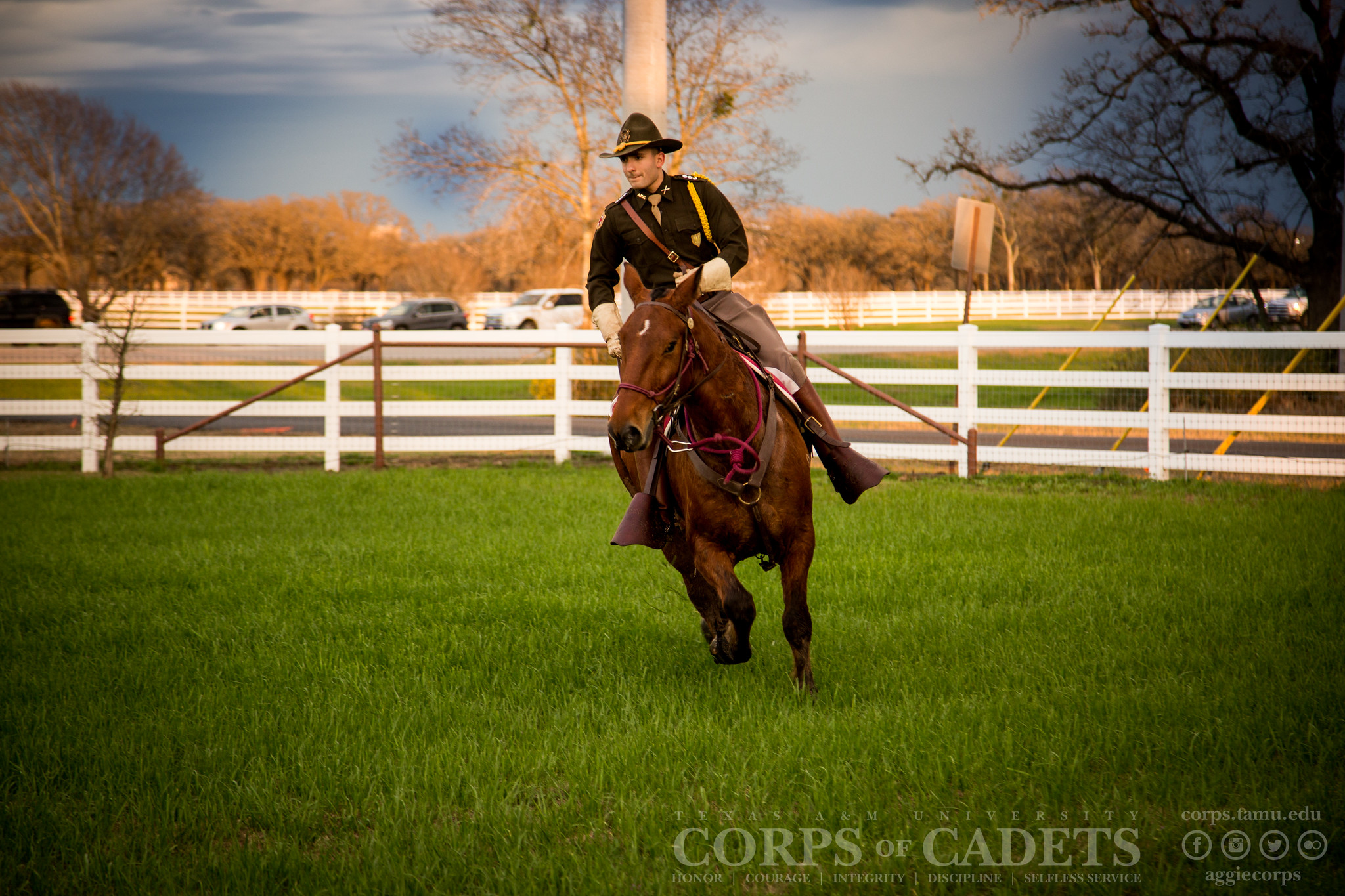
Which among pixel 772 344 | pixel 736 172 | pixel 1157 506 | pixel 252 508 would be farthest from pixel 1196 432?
pixel 736 172

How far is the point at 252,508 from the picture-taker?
1102cm

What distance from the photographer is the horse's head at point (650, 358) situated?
4.12 meters

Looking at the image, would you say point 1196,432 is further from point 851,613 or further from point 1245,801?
point 1245,801

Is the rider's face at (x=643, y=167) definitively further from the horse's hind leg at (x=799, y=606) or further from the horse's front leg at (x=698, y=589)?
the horse's hind leg at (x=799, y=606)

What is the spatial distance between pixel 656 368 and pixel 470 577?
160 inches

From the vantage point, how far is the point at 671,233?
5691 millimetres

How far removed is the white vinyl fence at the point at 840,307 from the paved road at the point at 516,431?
77.9 ft

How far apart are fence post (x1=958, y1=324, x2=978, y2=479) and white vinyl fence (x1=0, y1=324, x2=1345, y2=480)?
18mm

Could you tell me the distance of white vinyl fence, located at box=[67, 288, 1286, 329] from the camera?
48.7m

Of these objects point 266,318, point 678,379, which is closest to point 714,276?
point 678,379

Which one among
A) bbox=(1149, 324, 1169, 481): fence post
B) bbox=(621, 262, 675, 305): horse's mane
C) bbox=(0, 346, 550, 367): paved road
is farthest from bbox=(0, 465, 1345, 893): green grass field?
bbox=(0, 346, 550, 367): paved road

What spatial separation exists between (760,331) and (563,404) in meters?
9.39

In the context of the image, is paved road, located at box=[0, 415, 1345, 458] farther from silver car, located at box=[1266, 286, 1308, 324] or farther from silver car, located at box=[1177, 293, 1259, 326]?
silver car, located at box=[1266, 286, 1308, 324]

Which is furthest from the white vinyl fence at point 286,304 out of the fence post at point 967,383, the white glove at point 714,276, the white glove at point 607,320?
the white glove at point 714,276
